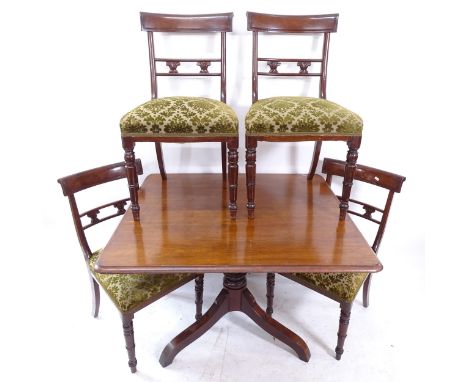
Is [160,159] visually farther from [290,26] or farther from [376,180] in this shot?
[376,180]

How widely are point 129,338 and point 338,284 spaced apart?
97cm

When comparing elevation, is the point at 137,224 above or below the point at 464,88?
below

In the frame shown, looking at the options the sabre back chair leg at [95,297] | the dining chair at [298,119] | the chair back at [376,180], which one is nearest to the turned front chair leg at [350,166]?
the dining chair at [298,119]

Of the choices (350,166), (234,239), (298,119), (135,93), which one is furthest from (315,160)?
(135,93)

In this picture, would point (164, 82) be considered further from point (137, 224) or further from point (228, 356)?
point (228, 356)

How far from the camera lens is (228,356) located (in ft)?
5.81

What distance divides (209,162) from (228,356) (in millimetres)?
1128

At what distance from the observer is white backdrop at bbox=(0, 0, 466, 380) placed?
6.32 ft

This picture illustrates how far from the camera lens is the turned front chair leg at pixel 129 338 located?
154cm

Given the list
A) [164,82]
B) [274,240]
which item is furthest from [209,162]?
[274,240]

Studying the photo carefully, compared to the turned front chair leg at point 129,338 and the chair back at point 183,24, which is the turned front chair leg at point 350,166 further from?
the turned front chair leg at point 129,338

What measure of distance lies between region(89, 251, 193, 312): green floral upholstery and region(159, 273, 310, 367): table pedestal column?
244 mm

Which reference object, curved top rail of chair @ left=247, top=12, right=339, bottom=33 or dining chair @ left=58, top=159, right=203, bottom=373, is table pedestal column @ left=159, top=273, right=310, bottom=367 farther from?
curved top rail of chair @ left=247, top=12, right=339, bottom=33

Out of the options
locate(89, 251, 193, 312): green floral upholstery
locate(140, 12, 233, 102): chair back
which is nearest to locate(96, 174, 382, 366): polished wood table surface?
locate(89, 251, 193, 312): green floral upholstery
